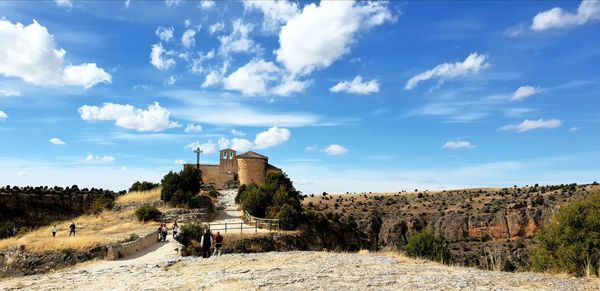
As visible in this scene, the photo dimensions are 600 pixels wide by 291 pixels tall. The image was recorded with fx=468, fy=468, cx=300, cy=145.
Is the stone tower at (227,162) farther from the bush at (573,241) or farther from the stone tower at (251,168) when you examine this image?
the bush at (573,241)

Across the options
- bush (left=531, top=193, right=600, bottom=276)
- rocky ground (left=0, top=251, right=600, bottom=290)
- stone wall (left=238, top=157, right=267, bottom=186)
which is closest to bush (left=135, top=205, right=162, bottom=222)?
rocky ground (left=0, top=251, right=600, bottom=290)

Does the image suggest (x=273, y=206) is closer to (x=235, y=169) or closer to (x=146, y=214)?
(x=146, y=214)

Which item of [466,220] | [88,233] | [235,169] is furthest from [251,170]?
[88,233]

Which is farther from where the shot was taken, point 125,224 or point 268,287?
point 125,224

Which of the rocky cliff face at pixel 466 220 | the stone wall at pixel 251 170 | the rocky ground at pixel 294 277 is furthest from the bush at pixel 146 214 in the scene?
the stone wall at pixel 251 170

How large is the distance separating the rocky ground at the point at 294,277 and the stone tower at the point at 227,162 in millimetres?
41736

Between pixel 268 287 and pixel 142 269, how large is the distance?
6084 mm

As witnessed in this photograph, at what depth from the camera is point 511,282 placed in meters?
11.0

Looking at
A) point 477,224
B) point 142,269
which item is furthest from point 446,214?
point 142,269

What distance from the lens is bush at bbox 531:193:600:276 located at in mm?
13430

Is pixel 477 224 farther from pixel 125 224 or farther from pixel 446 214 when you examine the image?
pixel 125 224

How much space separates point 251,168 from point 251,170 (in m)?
0.24

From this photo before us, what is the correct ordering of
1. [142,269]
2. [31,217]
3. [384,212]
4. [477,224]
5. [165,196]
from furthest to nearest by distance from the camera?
[384,212], [477,224], [31,217], [165,196], [142,269]

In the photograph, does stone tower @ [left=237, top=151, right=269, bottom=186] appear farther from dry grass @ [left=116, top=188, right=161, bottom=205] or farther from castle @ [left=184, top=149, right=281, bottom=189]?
dry grass @ [left=116, top=188, right=161, bottom=205]
